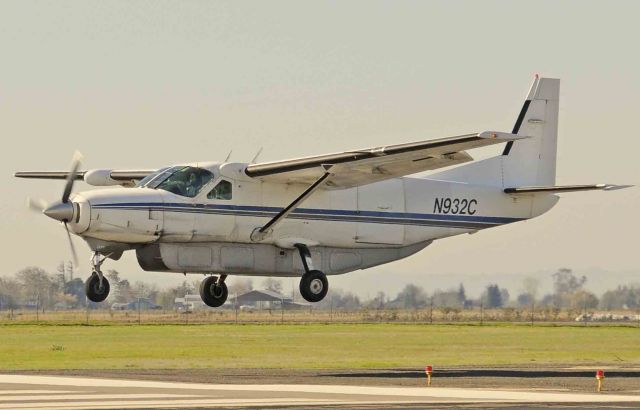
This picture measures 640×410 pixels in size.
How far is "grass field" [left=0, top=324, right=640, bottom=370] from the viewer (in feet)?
193

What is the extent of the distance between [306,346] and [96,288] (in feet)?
108

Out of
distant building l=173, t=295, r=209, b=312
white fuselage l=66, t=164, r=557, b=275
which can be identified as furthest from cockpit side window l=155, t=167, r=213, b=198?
distant building l=173, t=295, r=209, b=312

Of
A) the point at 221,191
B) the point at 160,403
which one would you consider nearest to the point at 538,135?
the point at 221,191

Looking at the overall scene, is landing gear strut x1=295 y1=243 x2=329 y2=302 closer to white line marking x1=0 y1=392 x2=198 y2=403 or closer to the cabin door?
the cabin door

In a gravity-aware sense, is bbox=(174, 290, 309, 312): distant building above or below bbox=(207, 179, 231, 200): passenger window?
below

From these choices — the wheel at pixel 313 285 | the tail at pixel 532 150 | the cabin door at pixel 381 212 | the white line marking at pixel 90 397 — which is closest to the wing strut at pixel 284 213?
the wheel at pixel 313 285

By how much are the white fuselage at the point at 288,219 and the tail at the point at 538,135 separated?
5.27 ft

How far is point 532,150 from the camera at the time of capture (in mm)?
46281

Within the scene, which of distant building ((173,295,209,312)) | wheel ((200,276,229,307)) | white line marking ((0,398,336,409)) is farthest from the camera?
distant building ((173,295,209,312))

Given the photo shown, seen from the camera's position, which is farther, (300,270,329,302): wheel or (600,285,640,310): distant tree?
(600,285,640,310): distant tree

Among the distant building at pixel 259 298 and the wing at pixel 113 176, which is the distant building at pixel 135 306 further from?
the wing at pixel 113 176

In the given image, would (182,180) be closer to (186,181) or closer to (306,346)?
(186,181)

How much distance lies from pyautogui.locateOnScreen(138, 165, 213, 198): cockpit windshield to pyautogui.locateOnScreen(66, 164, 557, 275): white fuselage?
0.22 meters

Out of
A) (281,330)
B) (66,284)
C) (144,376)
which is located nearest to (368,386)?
(144,376)
